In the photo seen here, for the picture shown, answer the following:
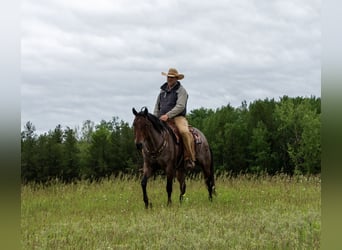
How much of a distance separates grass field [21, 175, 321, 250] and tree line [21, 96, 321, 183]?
13.1 meters

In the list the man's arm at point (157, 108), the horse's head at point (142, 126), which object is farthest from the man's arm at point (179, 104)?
the horse's head at point (142, 126)

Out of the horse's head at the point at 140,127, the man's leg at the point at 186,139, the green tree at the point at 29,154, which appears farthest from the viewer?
the green tree at the point at 29,154

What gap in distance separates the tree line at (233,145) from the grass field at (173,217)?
42.9 ft

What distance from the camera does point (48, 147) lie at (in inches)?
1077

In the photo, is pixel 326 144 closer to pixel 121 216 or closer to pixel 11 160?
pixel 11 160

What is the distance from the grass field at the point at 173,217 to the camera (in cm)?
650

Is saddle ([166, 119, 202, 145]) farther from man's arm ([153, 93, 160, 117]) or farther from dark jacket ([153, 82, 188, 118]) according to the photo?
man's arm ([153, 93, 160, 117])

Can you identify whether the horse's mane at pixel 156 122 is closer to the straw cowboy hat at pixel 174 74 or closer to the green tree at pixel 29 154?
the straw cowboy hat at pixel 174 74

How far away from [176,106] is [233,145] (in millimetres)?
24513

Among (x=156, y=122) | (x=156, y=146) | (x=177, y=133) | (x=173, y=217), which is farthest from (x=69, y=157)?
(x=173, y=217)

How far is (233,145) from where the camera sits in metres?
35.0

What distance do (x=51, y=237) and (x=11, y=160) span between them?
584 cm

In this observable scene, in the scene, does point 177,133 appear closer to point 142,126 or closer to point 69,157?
point 142,126

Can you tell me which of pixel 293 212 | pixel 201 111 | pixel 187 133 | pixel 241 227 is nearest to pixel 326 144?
pixel 241 227
